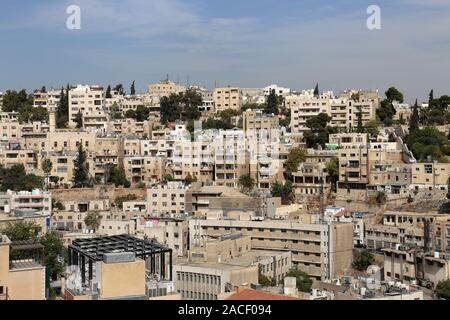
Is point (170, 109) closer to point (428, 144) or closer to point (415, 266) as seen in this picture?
point (428, 144)

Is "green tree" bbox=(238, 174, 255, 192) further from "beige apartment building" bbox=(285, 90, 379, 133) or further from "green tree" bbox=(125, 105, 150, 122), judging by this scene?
"green tree" bbox=(125, 105, 150, 122)

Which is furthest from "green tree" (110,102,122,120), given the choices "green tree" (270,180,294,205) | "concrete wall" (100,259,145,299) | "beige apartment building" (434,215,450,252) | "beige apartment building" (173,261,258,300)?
"concrete wall" (100,259,145,299)

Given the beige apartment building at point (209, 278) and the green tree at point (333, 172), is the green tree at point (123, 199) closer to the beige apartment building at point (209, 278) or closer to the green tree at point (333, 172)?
the green tree at point (333, 172)

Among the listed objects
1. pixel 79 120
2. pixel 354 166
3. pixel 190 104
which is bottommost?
pixel 354 166

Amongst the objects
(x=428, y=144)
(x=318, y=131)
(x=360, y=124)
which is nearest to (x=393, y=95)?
(x=360, y=124)

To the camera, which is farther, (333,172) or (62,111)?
(62,111)
